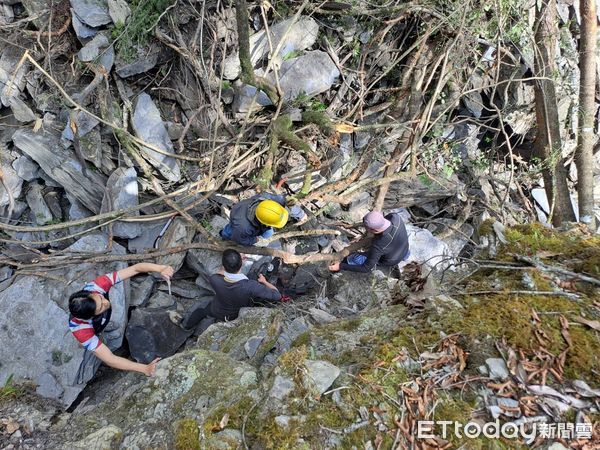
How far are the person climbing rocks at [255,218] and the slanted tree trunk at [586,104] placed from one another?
13.7 ft

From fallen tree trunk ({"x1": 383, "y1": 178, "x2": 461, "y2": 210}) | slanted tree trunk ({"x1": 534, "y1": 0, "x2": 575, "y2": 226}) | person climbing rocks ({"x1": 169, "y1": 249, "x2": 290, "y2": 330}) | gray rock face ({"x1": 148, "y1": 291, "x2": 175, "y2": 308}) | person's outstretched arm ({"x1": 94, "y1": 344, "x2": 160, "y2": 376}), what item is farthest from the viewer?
fallen tree trunk ({"x1": 383, "y1": 178, "x2": 461, "y2": 210})

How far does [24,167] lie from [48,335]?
2.24 meters

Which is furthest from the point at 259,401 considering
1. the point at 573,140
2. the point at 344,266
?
the point at 573,140

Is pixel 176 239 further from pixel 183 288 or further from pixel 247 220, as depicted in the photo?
pixel 247 220

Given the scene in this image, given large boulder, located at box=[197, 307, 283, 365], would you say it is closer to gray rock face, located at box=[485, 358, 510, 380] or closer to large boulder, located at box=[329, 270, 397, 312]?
large boulder, located at box=[329, 270, 397, 312]

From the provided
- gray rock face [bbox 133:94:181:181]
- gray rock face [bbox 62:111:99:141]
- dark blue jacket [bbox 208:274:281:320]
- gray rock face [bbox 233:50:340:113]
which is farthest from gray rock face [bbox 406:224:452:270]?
gray rock face [bbox 62:111:99:141]

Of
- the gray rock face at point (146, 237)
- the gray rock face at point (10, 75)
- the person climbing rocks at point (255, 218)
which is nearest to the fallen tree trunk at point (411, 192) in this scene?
the person climbing rocks at point (255, 218)

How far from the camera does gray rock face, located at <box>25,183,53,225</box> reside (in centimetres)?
512

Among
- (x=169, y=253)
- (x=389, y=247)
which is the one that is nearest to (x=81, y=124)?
(x=169, y=253)

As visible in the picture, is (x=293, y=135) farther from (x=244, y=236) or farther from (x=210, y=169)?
(x=244, y=236)

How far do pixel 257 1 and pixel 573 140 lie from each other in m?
5.44

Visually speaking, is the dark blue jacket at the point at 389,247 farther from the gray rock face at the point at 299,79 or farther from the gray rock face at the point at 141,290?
the gray rock face at the point at 141,290

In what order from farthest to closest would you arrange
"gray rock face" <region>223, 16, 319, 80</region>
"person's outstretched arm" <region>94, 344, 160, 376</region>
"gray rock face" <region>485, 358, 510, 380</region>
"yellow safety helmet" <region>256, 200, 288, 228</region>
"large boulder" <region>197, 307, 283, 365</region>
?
"gray rock face" <region>223, 16, 319, 80</region>, "yellow safety helmet" <region>256, 200, 288, 228</region>, "large boulder" <region>197, 307, 283, 365</region>, "person's outstretched arm" <region>94, 344, 160, 376</region>, "gray rock face" <region>485, 358, 510, 380</region>

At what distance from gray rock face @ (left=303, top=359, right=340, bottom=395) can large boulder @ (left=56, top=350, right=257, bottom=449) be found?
1.30 ft
